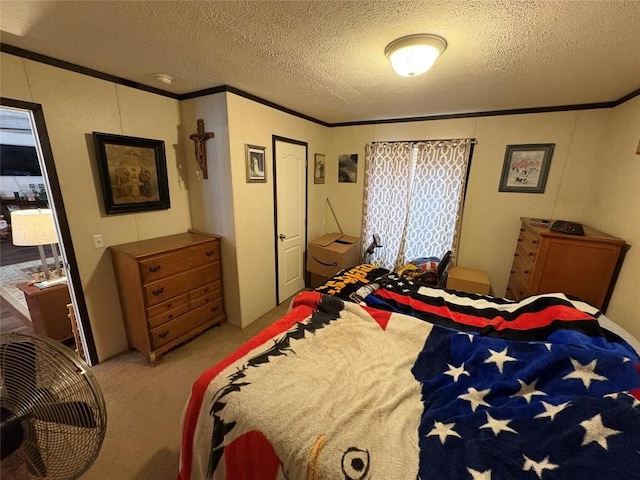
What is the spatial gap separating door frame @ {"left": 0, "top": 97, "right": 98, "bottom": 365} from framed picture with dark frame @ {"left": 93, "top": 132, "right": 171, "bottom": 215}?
10.6 inches

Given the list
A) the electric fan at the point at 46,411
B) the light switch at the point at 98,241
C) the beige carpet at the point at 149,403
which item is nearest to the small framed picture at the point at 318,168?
the beige carpet at the point at 149,403

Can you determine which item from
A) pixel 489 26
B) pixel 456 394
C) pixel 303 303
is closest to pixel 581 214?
pixel 489 26

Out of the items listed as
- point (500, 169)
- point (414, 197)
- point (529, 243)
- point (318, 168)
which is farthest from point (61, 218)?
point (500, 169)

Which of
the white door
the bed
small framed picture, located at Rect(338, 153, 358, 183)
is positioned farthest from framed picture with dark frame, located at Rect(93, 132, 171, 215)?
small framed picture, located at Rect(338, 153, 358, 183)

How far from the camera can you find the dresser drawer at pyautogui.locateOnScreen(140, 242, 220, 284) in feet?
6.70

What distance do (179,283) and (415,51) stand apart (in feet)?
8.05

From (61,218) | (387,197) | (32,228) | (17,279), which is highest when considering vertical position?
(387,197)

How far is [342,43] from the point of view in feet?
4.93

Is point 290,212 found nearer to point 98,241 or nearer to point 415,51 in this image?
point 98,241

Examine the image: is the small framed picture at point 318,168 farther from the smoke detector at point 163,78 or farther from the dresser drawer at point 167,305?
the dresser drawer at point 167,305

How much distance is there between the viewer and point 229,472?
1002 millimetres

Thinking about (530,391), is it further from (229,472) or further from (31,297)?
(31,297)

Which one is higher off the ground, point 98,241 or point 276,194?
point 276,194

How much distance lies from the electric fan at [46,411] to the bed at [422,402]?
1.25 feet
